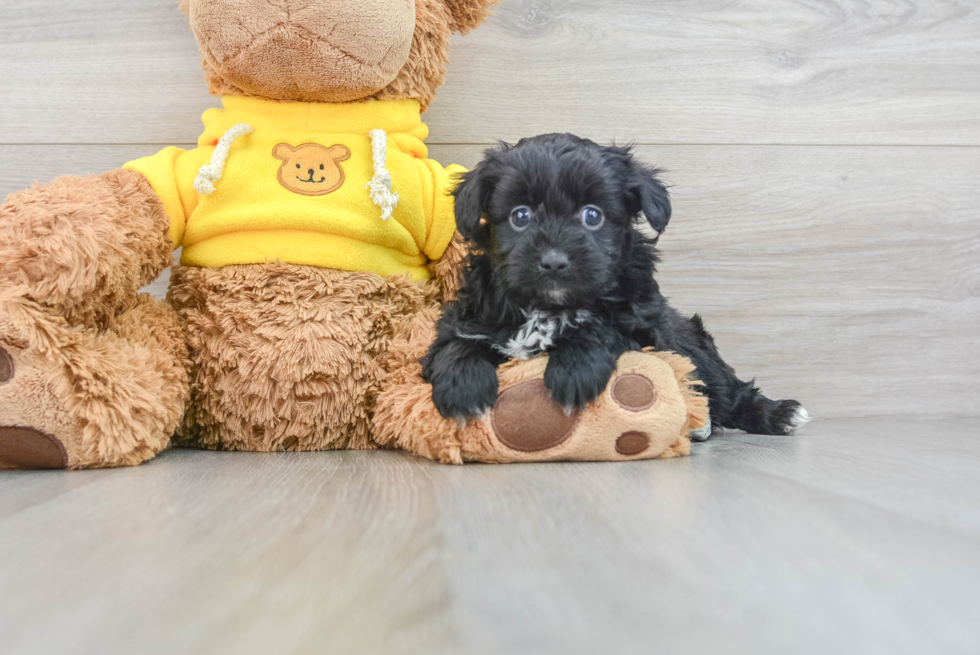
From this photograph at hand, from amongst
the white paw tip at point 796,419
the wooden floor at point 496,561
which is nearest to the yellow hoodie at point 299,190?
the wooden floor at point 496,561

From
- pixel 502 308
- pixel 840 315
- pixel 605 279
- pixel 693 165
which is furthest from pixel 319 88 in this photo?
pixel 840 315

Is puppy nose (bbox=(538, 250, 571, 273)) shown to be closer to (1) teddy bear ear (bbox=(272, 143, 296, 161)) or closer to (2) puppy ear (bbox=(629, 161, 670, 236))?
(2) puppy ear (bbox=(629, 161, 670, 236))

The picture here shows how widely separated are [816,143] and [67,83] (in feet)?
6.31

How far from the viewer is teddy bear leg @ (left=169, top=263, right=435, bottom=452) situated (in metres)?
1.32

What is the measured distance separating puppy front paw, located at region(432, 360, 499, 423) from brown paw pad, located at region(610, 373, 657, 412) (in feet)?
0.66

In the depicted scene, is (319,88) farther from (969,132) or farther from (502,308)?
(969,132)

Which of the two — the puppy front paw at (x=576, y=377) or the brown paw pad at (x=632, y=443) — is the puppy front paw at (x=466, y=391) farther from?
the brown paw pad at (x=632, y=443)

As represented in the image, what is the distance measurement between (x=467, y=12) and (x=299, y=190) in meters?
0.55

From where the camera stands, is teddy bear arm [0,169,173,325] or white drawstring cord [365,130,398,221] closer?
teddy bear arm [0,169,173,325]

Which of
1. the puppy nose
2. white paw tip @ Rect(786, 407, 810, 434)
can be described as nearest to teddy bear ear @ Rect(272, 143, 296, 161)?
the puppy nose

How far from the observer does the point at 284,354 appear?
131 cm

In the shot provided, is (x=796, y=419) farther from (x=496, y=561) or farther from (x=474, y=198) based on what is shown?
(x=496, y=561)

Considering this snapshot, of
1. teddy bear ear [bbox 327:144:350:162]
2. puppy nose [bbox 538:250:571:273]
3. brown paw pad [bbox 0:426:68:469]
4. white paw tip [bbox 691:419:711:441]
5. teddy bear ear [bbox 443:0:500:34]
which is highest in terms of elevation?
teddy bear ear [bbox 443:0:500:34]

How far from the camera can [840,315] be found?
1.86m
